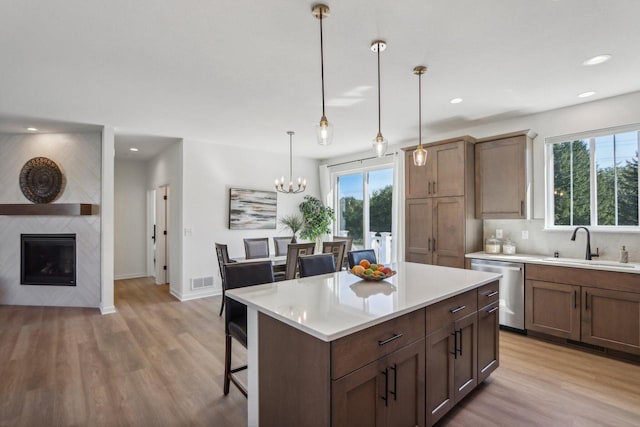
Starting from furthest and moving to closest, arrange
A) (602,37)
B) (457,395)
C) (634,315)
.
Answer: (634,315), (602,37), (457,395)

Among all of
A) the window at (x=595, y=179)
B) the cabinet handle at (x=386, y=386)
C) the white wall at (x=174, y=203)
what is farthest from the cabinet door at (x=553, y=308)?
the white wall at (x=174, y=203)

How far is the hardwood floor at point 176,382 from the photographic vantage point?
85.0 inches

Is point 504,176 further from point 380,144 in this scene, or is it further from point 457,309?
point 457,309

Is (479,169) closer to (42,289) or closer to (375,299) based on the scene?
(375,299)

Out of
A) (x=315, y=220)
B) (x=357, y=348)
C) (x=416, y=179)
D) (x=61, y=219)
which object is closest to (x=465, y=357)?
(x=357, y=348)

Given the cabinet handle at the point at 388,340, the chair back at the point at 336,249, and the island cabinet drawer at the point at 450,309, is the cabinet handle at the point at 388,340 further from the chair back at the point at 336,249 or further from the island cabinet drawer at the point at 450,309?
A: the chair back at the point at 336,249

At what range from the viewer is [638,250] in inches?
129

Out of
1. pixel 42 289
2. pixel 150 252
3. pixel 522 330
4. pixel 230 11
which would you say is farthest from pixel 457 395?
pixel 150 252

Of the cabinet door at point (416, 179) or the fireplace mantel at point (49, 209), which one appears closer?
the cabinet door at point (416, 179)

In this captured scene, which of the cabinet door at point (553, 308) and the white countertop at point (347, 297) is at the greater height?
the white countertop at point (347, 297)

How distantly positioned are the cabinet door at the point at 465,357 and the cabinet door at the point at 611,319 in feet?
5.57

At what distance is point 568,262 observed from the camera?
10.8ft

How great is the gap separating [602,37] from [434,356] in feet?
8.15

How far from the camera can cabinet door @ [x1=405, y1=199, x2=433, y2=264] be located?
4348 mm
